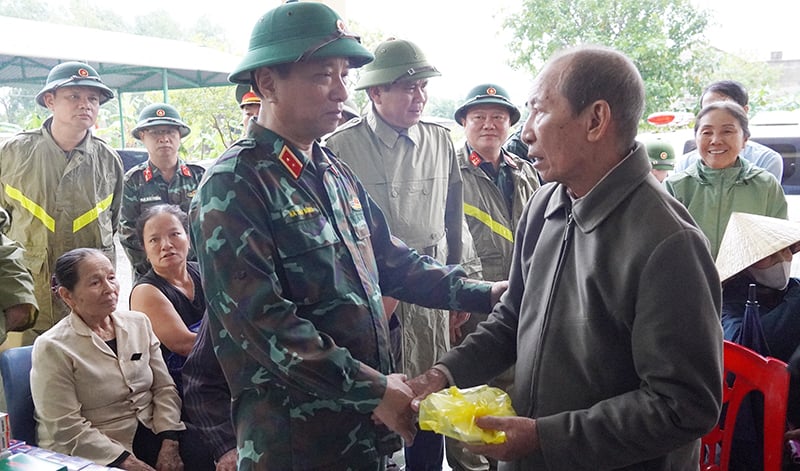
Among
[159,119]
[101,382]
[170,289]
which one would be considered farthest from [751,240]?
[159,119]

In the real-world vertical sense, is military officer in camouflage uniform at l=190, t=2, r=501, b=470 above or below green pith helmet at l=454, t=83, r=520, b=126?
below

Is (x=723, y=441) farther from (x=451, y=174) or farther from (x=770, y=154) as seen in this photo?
(x=770, y=154)

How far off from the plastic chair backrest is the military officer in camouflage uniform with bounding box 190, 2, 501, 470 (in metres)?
1.06

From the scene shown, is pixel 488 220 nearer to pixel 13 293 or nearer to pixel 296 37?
pixel 296 37

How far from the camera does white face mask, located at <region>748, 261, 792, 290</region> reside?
231cm

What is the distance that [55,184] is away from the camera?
328 cm

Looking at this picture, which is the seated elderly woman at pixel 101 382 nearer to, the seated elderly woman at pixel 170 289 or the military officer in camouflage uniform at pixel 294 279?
the seated elderly woman at pixel 170 289

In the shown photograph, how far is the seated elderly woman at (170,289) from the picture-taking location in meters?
2.40

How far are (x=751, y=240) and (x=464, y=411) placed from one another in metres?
1.55

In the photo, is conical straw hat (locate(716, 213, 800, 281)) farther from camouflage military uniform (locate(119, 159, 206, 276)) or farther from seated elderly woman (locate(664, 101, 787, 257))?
camouflage military uniform (locate(119, 159, 206, 276))

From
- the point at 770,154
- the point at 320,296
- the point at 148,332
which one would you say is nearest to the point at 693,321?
the point at 320,296

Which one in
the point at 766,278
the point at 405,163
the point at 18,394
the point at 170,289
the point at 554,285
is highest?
the point at 405,163

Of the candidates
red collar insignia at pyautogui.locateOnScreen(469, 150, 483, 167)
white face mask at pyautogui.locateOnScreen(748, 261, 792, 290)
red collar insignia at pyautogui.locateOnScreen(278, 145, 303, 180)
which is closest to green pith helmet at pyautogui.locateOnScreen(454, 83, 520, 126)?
red collar insignia at pyautogui.locateOnScreen(469, 150, 483, 167)

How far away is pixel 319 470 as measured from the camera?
1.34m
